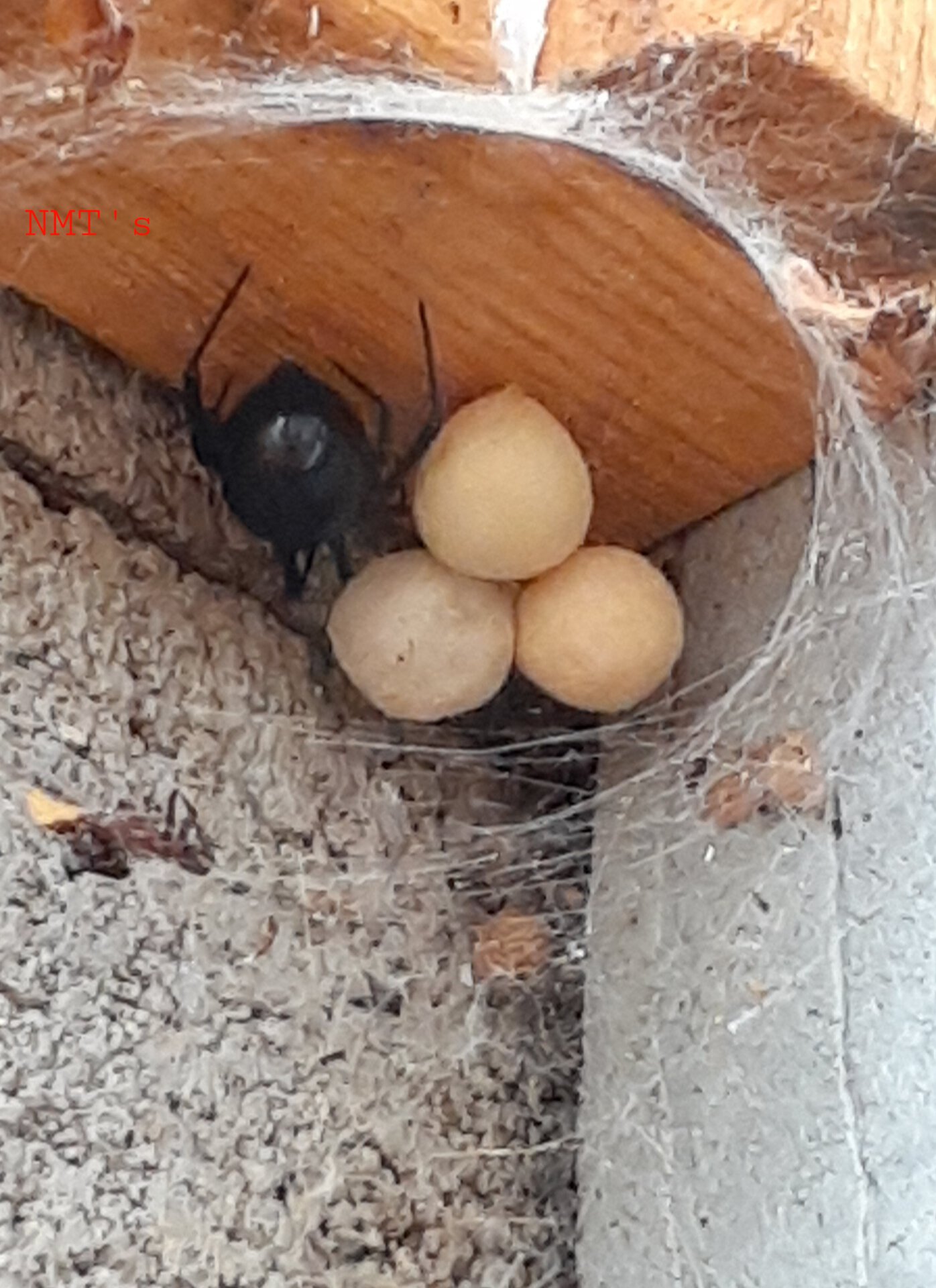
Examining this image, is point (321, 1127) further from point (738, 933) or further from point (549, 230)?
point (549, 230)

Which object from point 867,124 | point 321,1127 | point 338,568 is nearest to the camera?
point 867,124

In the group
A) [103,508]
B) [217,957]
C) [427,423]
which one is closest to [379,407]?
[427,423]

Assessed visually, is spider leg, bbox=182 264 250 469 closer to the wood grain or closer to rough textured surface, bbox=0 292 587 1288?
rough textured surface, bbox=0 292 587 1288

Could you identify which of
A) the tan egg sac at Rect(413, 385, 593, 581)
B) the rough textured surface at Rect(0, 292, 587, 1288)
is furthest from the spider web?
the tan egg sac at Rect(413, 385, 593, 581)

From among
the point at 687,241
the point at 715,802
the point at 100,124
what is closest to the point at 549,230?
the point at 687,241

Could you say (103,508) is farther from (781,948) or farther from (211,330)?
(781,948)

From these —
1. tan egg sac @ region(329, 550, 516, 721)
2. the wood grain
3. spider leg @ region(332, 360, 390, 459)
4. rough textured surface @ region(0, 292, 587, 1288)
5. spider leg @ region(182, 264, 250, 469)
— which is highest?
the wood grain
